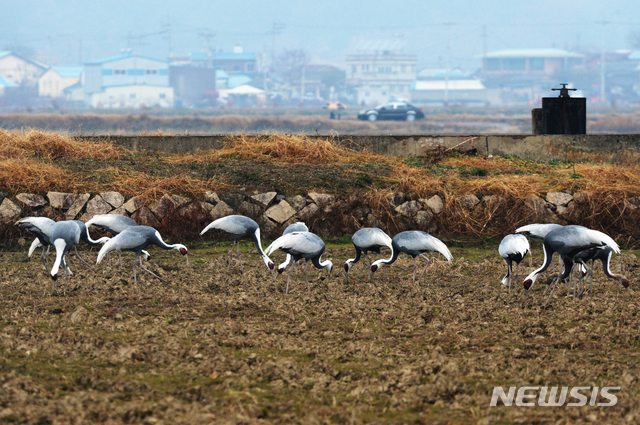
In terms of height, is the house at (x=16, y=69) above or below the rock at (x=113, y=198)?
above

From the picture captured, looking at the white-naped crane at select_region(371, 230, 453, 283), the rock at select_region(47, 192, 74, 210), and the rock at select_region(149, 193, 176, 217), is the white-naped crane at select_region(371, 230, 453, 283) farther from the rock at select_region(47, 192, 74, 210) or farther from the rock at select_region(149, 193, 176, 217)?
the rock at select_region(47, 192, 74, 210)

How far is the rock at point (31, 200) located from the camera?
13.9 m

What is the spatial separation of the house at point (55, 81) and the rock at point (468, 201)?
144 metres

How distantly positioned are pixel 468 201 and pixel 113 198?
246 inches

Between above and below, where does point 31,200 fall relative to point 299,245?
above

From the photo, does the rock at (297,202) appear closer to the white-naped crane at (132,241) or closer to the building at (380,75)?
the white-naped crane at (132,241)

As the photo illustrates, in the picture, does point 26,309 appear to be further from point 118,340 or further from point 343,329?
point 343,329

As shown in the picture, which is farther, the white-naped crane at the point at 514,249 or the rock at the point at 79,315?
the white-naped crane at the point at 514,249

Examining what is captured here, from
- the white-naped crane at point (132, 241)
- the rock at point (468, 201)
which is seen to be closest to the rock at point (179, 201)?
the white-naped crane at point (132, 241)

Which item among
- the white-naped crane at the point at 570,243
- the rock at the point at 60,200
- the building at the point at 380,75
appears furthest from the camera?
the building at the point at 380,75

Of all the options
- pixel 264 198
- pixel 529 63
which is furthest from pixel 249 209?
pixel 529 63

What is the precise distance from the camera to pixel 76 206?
45.9 feet

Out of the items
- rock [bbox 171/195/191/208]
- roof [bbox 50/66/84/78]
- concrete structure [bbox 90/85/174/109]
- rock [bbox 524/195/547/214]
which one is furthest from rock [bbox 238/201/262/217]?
roof [bbox 50/66/84/78]

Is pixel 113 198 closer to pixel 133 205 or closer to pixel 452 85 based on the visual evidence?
pixel 133 205
